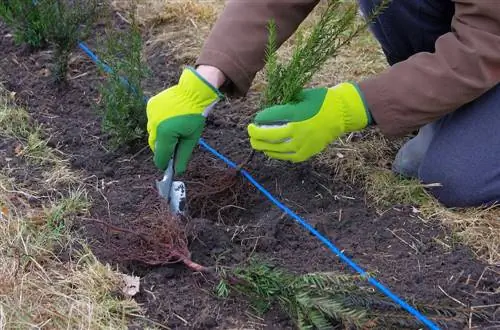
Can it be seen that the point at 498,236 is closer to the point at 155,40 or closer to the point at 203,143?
the point at 203,143

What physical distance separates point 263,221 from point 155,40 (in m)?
1.78

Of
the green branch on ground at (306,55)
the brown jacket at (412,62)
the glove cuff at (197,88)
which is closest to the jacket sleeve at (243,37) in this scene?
the brown jacket at (412,62)

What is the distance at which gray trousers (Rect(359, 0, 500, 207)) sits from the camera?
268 centimetres

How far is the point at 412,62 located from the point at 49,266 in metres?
1.38

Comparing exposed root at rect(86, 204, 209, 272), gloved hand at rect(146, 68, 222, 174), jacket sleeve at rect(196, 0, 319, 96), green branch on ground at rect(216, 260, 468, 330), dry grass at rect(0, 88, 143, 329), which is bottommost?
dry grass at rect(0, 88, 143, 329)

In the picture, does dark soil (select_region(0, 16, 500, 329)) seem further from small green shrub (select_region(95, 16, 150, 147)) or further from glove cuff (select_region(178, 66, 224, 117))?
glove cuff (select_region(178, 66, 224, 117))

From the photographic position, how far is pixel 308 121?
2.40 meters

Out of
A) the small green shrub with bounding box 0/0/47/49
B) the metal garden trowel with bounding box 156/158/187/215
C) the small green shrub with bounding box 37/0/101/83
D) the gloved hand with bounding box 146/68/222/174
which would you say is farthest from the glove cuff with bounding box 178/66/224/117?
the small green shrub with bounding box 0/0/47/49

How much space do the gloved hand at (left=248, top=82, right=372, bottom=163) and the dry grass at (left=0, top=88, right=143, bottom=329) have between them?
0.68 metres

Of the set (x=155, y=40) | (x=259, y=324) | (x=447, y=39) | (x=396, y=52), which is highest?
(x=447, y=39)

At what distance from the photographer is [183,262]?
2248 mm

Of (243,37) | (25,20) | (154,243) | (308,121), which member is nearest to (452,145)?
(308,121)

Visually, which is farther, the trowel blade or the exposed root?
the trowel blade

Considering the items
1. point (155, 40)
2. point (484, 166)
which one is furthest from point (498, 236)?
point (155, 40)
